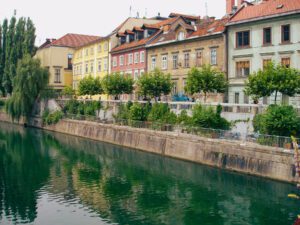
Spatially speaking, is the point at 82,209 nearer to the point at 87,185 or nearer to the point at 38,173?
the point at 87,185

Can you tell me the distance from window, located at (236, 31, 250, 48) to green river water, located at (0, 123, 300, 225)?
14.1 m

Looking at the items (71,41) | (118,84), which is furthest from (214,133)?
(71,41)

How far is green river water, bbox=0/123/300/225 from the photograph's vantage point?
70.7 ft

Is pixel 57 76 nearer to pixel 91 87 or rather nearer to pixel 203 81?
pixel 91 87

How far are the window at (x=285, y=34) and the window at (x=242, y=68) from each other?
4.37 metres

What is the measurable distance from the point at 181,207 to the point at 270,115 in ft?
32.3

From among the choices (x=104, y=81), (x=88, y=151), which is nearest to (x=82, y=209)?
(x=88, y=151)

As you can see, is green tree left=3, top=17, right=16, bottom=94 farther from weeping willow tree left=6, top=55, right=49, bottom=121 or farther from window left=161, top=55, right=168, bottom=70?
window left=161, top=55, right=168, bottom=70

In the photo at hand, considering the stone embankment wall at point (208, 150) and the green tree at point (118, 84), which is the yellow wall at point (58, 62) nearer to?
the green tree at point (118, 84)

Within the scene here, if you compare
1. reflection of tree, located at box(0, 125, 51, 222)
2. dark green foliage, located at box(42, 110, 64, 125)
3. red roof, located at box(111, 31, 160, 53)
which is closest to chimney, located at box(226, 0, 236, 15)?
red roof, located at box(111, 31, 160, 53)

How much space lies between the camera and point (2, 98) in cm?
7550

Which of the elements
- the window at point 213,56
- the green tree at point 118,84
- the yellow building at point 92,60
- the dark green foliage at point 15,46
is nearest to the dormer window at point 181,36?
the window at point 213,56

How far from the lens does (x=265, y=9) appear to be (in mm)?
41312

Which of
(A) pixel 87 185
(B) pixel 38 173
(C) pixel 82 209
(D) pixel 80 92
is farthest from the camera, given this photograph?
(D) pixel 80 92
